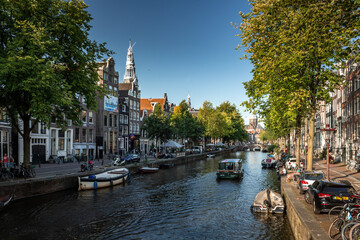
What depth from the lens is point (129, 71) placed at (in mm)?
121750

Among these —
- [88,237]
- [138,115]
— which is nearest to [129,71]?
[138,115]

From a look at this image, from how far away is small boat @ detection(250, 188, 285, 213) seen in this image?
63.8 ft

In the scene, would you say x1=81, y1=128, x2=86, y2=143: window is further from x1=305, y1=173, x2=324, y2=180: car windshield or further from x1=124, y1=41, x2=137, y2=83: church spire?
x1=124, y1=41, x2=137, y2=83: church spire

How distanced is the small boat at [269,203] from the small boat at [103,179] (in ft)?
52.1

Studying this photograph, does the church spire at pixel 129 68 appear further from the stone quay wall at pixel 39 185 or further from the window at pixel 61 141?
the stone quay wall at pixel 39 185

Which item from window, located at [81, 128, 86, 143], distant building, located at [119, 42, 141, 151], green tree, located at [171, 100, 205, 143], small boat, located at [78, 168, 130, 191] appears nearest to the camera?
small boat, located at [78, 168, 130, 191]

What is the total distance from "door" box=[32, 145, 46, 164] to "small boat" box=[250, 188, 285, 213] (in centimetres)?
3323

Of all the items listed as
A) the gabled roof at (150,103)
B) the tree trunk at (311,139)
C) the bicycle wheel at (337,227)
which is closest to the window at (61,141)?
the tree trunk at (311,139)

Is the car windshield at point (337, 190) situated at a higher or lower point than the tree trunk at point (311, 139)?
lower

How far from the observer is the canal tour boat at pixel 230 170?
36844mm

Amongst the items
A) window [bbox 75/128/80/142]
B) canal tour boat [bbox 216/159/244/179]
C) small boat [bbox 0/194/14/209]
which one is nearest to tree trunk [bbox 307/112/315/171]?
canal tour boat [bbox 216/159/244/179]

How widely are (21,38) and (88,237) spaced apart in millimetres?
15730

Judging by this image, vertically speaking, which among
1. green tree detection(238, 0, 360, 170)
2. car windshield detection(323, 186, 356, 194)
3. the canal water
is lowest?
the canal water

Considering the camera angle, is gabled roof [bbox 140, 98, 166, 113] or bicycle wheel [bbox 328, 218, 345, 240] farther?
gabled roof [bbox 140, 98, 166, 113]
